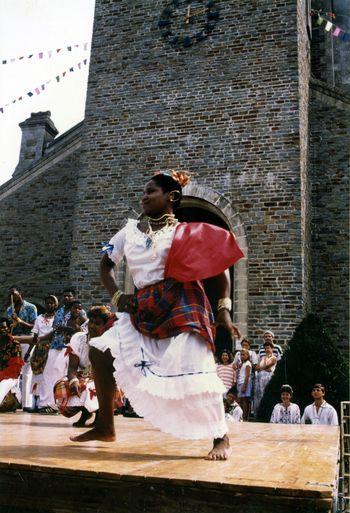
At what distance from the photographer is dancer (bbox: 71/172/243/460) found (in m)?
2.92

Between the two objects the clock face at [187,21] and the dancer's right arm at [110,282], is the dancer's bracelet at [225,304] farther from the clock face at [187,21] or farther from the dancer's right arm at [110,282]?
the clock face at [187,21]

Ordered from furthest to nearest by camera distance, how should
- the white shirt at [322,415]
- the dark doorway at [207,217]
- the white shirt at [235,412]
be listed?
the dark doorway at [207,217], the white shirt at [235,412], the white shirt at [322,415]

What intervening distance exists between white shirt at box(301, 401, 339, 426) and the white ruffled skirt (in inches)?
201

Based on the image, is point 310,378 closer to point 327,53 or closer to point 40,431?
point 40,431

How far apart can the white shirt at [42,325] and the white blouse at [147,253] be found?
547cm

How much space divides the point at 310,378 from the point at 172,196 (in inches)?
234

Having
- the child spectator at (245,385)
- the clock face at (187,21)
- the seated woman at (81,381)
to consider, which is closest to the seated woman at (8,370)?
the seated woman at (81,381)

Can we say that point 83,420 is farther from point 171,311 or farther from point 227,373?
point 227,373

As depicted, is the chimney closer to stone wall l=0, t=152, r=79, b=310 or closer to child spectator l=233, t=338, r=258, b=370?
stone wall l=0, t=152, r=79, b=310

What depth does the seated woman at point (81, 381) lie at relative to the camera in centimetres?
464

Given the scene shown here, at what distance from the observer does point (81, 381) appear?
5246 mm

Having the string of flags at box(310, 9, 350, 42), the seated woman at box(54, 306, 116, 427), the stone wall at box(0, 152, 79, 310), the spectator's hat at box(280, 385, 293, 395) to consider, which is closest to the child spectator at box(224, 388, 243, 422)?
the spectator's hat at box(280, 385, 293, 395)

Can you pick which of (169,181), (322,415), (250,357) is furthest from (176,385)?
(250,357)

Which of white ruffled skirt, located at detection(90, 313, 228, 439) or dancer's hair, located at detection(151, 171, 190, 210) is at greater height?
dancer's hair, located at detection(151, 171, 190, 210)
